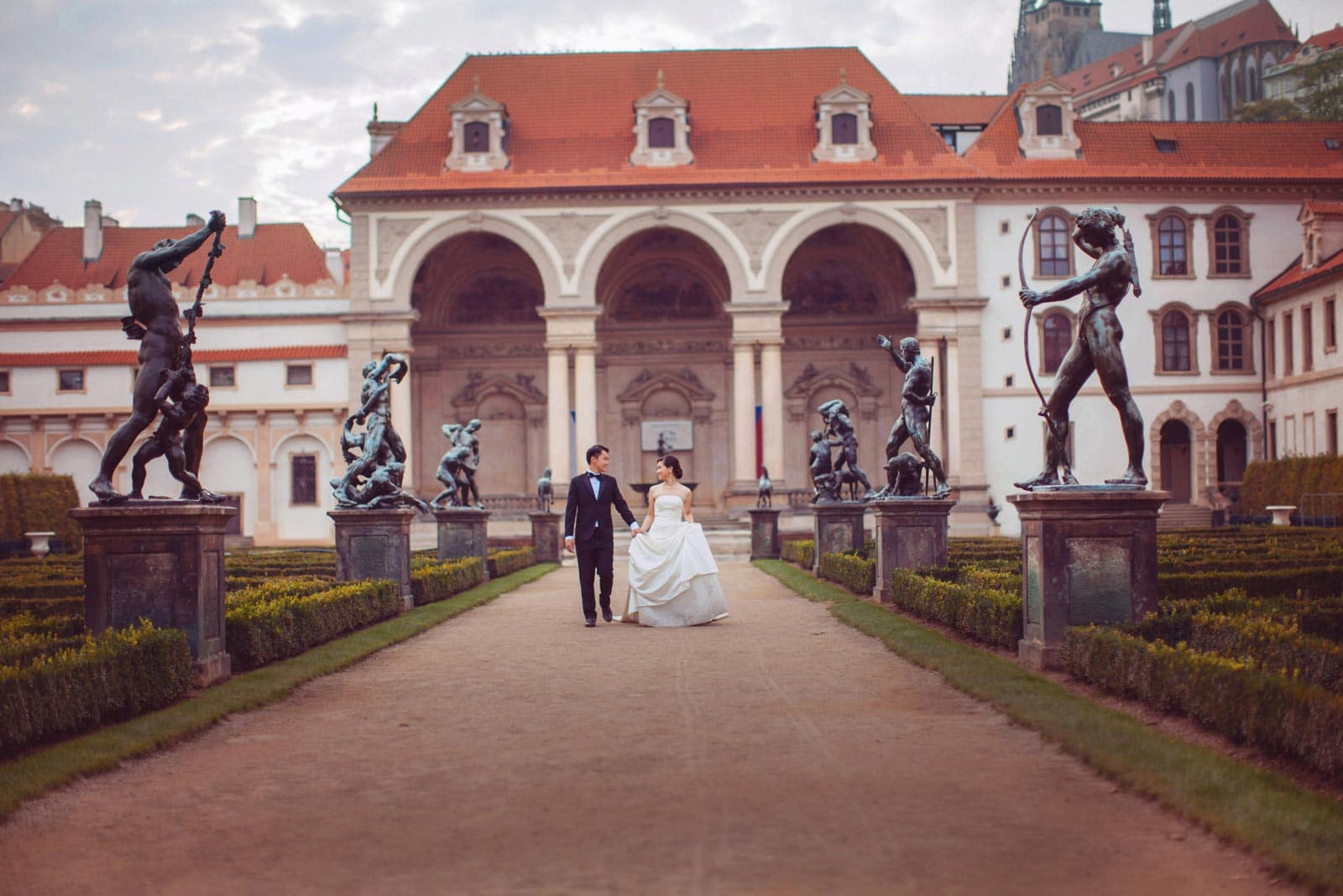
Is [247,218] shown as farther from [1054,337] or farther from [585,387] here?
[1054,337]

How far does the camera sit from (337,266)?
54469 mm

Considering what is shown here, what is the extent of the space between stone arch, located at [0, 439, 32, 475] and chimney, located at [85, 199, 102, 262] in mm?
8158

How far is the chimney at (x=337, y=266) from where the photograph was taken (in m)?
53.2

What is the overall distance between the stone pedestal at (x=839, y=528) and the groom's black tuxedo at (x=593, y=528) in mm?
8074

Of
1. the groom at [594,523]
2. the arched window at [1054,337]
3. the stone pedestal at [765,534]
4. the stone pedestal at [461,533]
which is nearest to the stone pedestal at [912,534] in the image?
the groom at [594,523]

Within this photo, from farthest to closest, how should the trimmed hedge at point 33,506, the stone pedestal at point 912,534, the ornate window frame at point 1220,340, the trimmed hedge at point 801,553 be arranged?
the ornate window frame at point 1220,340 → the trimmed hedge at point 33,506 → the trimmed hedge at point 801,553 → the stone pedestal at point 912,534

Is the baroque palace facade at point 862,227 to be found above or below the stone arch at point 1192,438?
above

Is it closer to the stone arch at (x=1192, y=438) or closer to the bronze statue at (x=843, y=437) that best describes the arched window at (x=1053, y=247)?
the stone arch at (x=1192, y=438)

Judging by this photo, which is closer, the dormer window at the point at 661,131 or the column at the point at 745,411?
the column at the point at 745,411

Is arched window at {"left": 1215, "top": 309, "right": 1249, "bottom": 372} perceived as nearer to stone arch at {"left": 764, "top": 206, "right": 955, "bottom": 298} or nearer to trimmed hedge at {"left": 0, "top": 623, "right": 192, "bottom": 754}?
stone arch at {"left": 764, "top": 206, "right": 955, "bottom": 298}

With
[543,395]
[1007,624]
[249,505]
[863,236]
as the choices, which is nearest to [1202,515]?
[863,236]

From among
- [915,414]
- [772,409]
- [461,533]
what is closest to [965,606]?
[915,414]

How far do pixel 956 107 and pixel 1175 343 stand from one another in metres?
15.3

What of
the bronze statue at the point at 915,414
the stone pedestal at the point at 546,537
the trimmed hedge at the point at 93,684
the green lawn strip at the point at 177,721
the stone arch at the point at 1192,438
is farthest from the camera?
the stone arch at the point at 1192,438
